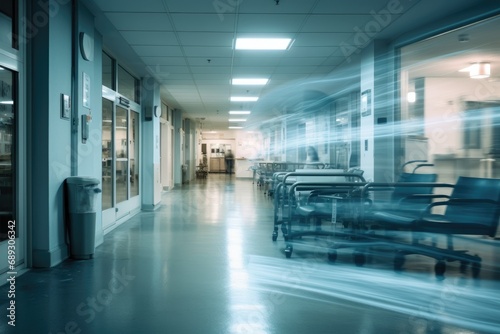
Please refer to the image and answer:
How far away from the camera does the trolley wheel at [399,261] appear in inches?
133

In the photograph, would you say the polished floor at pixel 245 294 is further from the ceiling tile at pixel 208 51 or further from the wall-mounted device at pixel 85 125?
the ceiling tile at pixel 208 51

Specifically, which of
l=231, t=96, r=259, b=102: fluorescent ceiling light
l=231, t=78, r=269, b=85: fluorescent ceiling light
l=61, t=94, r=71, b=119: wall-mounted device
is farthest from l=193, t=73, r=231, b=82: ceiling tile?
l=61, t=94, r=71, b=119: wall-mounted device

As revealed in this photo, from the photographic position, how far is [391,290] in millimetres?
2799

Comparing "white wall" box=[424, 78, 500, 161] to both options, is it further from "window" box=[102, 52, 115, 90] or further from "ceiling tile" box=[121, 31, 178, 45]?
"window" box=[102, 52, 115, 90]

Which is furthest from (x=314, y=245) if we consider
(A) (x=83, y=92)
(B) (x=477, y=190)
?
(A) (x=83, y=92)

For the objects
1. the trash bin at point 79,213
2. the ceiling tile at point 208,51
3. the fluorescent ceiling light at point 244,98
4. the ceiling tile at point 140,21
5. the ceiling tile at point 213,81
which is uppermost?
the fluorescent ceiling light at point 244,98

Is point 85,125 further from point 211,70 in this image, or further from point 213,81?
point 213,81

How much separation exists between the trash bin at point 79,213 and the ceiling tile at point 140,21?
1.94 m

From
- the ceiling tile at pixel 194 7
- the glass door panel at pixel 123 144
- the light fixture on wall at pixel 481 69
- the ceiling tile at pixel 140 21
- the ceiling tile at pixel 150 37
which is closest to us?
the ceiling tile at pixel 194 7

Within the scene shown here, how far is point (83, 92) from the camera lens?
392cm

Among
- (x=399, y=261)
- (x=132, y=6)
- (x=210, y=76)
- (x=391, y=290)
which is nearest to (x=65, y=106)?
(x=132, y=6)

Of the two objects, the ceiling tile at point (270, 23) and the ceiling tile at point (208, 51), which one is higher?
the ceiling tile at point (270, 23)

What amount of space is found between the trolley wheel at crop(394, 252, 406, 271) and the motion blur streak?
0.57 ft

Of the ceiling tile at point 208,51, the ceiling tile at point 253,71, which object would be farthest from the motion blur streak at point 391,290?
the ceiling tile at point 253,71
